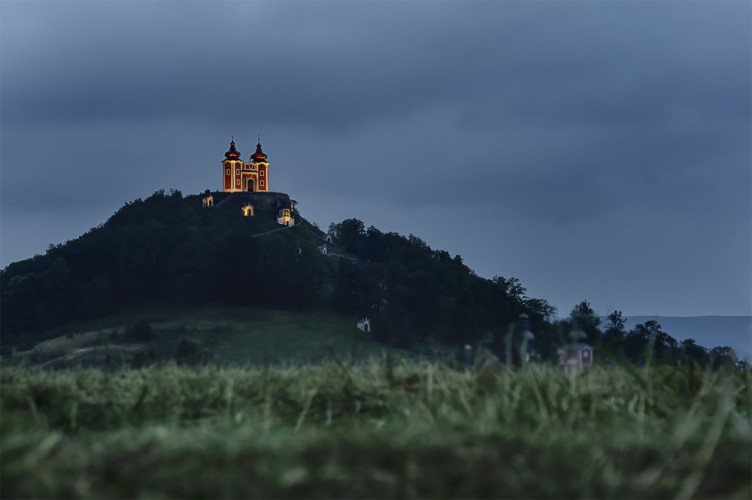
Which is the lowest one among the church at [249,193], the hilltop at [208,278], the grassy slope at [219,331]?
the grassy slope at [219,331]

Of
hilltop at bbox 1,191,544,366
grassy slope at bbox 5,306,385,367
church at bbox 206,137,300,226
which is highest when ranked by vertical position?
church at bbox 206,137,300,226

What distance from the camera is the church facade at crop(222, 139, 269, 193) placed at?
14938 centimetres

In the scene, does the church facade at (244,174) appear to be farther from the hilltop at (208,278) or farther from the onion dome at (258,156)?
the hilltop at (208,278)

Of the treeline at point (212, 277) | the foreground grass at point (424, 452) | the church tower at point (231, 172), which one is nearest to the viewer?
the foreground grass at point (424, 452)

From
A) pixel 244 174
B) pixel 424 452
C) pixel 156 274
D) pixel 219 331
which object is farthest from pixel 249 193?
pixel 424 452

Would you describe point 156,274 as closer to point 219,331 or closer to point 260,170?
point 219,331

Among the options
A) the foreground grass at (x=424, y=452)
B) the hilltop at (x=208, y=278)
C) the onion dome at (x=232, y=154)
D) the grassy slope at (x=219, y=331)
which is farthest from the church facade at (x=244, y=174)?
the foreground grass at (x=424, y=452)

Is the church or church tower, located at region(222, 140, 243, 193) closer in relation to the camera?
the church

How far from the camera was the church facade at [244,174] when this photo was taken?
490ft

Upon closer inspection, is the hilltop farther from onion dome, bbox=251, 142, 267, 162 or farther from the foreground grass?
the foreground grass

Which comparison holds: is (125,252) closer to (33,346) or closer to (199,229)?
(199,229)

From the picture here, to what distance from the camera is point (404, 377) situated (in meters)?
6.63

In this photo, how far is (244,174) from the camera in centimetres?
15050

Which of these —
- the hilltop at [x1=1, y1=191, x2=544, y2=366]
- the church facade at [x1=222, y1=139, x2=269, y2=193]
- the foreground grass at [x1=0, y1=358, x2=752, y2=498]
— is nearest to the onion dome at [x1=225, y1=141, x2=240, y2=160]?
the church facade at [x1=222, y1=139, x2=269, y2=193]
